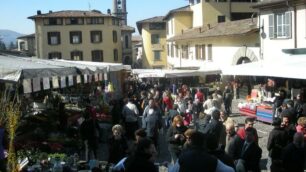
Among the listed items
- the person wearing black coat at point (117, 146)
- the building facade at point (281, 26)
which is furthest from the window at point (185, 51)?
the person wearing black coat at point (117, 146)

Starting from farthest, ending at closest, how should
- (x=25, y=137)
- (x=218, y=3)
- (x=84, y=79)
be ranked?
1. (x=218, y=3)
2. (x=84, y=79)
3. (x=25, y=137)

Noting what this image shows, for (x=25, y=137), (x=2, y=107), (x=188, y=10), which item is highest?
(x=188, y=10)

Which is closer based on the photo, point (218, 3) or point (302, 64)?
point (302, 64)

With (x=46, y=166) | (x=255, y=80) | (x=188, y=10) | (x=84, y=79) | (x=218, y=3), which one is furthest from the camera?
(x=188, y=10)

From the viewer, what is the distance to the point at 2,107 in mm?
9828

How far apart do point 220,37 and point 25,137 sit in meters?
24.7

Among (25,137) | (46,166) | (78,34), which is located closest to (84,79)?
(25,137)

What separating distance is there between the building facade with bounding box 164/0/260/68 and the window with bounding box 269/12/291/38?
10.6ft

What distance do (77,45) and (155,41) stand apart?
11.1m

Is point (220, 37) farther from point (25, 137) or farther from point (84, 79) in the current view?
point (25, 137)

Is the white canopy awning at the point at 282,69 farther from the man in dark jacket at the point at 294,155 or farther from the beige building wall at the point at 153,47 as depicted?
the beige building wall at the point at 153,47

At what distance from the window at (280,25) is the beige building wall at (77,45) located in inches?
1568

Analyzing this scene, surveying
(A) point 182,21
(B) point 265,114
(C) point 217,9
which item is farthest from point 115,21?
(B) point 265,114

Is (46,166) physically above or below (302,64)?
below
